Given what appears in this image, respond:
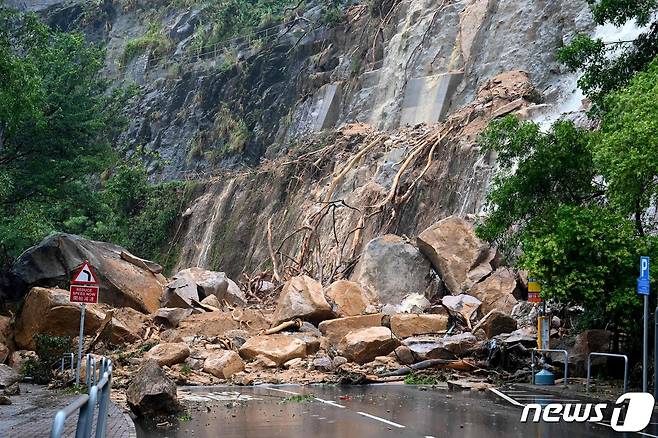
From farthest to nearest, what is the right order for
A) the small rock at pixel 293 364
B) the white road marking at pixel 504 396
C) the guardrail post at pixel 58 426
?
the small rock at pixel 293 364 < the white road marking at pixel 504 396 < the guardrail post at pixel 58 426

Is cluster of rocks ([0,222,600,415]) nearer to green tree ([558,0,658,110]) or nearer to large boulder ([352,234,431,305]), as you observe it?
large boulder ([352,234,431,305])

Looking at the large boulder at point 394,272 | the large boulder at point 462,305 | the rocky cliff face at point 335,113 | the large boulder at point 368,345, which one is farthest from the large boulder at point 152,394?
the rocky cliff face at point 335,113

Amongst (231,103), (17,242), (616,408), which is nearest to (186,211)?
(231,103)

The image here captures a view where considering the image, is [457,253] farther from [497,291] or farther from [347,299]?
[347,299]

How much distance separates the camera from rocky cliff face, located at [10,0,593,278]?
112 feet

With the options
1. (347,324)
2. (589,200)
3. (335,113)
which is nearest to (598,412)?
(589,200)

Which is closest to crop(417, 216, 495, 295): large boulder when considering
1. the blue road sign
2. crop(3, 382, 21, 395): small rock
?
the blue road sign

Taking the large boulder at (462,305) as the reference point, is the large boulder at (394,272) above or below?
above

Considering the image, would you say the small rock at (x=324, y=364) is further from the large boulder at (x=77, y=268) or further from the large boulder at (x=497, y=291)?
the large boulder at (x=77, y=268)

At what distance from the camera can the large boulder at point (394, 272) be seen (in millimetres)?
28422

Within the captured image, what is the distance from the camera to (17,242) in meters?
29.7

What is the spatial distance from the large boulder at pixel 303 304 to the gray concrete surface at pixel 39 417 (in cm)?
864

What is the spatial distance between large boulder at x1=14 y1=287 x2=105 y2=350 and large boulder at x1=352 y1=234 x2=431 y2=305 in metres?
9.64

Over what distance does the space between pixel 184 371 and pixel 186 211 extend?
32.0 metres
